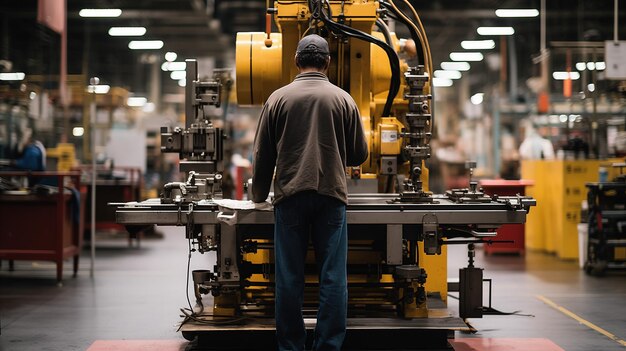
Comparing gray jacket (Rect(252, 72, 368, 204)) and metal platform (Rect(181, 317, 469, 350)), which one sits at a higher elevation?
gray jacket (Rect(252, 72, 368, 204))

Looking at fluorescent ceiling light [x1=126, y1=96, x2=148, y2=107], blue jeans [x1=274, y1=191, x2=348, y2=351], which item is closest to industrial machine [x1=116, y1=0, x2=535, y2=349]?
blue jeans [x1=274, y1=191, x2=348, y2=351]

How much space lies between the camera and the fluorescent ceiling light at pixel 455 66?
3059 centimetres

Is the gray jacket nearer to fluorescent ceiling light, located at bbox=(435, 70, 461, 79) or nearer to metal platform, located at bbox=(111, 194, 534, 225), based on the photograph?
metal platform, located at bbox=(111, 194, 534, 225)

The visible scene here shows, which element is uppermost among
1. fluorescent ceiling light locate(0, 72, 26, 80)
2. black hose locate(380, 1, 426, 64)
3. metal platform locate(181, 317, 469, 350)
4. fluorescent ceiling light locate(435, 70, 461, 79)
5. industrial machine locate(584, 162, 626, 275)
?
fluorescent ceiling light locate(435, 70, 461, 79)

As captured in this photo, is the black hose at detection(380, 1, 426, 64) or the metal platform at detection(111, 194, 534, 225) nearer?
the metal platform at detection(111, 194, 534, 225)

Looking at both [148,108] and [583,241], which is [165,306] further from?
[148,108]

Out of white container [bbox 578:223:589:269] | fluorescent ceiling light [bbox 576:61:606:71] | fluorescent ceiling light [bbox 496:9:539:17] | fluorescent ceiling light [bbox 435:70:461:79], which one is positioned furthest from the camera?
fluorescent ceiling light [bbox 435:70:461:79]

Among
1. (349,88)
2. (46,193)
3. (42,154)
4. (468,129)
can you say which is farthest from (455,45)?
(349,88)

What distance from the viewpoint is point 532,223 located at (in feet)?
40.0

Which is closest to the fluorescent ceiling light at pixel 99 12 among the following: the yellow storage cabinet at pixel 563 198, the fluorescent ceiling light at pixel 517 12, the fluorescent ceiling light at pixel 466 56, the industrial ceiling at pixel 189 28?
the industrial ceiling at pixel 189 28

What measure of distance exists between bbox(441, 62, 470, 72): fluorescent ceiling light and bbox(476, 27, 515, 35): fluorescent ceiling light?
22.2ft

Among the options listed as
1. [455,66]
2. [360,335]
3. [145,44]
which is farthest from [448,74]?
[360,335]

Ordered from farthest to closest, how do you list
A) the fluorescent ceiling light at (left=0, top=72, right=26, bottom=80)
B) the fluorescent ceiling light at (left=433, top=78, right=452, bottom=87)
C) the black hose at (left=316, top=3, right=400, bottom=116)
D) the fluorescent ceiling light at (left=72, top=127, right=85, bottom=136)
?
the fluorescent ceiling light at (left=433, top=78, right=452, bottom=87) < the fluorescent ceiling light at (left=72, top=127, right=85, bottom=136) < the fluorescent ceiling light at (left=0, top=72, right=26, bottom=80) < the black hose at (left=316, top=3, right=400, bottom=116)

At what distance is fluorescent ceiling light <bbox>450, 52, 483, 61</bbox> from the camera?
2841 centimetres
